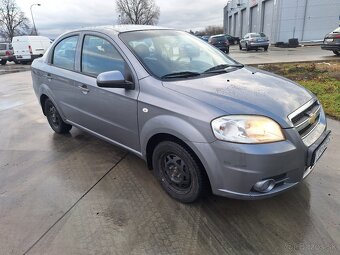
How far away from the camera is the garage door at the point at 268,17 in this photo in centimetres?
3826

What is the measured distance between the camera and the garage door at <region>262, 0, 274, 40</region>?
1506 inches

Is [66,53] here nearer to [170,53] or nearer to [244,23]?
[170,53]

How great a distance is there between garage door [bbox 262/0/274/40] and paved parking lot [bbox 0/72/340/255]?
37.9m

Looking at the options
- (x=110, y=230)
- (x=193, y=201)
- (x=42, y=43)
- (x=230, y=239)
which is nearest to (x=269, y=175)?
(x=230, y=239)

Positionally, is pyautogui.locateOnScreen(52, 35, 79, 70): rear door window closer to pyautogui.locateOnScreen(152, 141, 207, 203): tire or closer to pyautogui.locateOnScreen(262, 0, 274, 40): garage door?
pyautogui.locateOnScreen(152, 141, 207, 203): tire

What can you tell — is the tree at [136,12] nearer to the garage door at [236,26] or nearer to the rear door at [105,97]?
the garage door at [236,26]

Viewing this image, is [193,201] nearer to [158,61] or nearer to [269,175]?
[269,175]

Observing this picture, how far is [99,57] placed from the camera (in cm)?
379

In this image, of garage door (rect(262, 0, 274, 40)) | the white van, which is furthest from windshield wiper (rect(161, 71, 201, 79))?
garage door (rect(262, 0, 274, 40))

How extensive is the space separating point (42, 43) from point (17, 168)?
80.4ft

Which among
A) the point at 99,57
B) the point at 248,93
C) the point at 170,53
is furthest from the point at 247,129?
the point at 99,57

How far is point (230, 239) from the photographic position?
263 centimetres

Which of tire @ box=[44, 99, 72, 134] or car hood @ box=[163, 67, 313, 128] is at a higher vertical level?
car hood @ box=[163, 67, 313, 128]

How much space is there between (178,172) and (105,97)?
124cm
